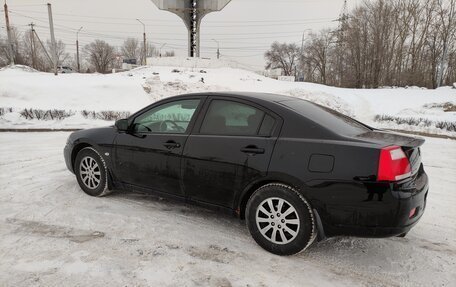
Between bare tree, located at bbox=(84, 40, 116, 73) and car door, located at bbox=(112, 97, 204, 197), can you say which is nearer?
car door, located at bbox=(112, 97, 204, 197)

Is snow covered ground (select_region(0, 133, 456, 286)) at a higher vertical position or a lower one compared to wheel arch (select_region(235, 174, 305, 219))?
lower

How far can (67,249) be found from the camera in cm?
334

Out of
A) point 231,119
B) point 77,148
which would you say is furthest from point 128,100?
point 231,119

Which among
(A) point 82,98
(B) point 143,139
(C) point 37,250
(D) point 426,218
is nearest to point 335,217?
(D) point 426,218

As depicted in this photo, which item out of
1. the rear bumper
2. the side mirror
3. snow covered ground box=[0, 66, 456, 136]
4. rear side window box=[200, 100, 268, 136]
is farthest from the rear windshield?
snow covered ground box=[0, 66, 456, 136]

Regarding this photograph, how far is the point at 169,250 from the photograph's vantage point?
11.1 ft

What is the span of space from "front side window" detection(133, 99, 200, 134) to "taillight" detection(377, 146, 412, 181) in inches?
82.7

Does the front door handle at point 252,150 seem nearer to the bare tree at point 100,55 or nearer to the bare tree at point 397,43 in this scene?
the bare tree at point 397,43

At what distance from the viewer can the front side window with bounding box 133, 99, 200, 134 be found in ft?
13.2

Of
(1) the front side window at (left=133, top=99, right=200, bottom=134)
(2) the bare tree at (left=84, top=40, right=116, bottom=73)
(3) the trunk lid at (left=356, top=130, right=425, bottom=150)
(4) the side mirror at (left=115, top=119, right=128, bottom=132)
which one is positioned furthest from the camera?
(2) the bare tree at (left=84, top=40, right=116, bottom=73)

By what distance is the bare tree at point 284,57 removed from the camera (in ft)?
285

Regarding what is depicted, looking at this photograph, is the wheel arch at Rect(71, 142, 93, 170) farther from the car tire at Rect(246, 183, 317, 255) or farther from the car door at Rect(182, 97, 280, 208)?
the car tire at Rect(246, 183, 317, 255)

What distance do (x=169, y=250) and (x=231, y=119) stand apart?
150cm

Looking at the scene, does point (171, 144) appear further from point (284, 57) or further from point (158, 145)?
point (284, 57)
